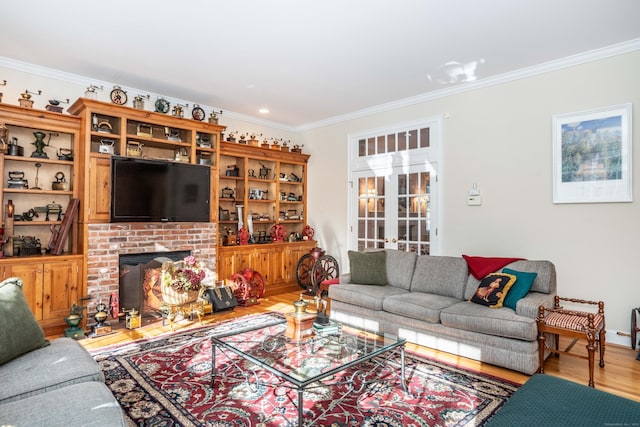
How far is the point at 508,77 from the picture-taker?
14.3ft

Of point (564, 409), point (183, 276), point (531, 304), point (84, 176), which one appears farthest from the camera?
point (183, 276)

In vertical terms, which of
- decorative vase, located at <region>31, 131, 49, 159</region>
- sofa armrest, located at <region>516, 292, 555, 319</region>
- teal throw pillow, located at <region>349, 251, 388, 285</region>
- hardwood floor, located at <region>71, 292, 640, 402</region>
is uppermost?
decorative vase, located at <region>31, 131, 49, 159</region>

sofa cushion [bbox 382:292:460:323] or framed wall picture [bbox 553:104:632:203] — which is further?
framed wall picture [bbox 553:104:632:203]

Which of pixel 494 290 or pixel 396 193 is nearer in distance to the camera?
pixel 494 290

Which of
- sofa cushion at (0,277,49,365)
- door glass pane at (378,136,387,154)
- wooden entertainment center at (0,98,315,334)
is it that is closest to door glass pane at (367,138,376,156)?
door glass pane at (378,136,387,154)

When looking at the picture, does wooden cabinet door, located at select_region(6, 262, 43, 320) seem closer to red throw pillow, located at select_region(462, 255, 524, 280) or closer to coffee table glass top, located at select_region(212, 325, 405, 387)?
coffee table glass top, located at select_region(212, 325, 405, 387)

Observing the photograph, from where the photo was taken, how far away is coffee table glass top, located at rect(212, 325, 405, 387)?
221 cm

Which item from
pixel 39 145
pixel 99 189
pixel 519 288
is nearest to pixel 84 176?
pixel 99 189

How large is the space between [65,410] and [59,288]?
301cm

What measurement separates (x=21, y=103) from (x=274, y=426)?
14.3 feet

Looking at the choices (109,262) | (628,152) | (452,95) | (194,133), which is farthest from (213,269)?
(628,152)

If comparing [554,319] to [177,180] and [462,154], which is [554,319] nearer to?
[462,154]

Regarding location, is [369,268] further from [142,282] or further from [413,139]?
[142,282]

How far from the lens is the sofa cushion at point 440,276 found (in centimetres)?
389
